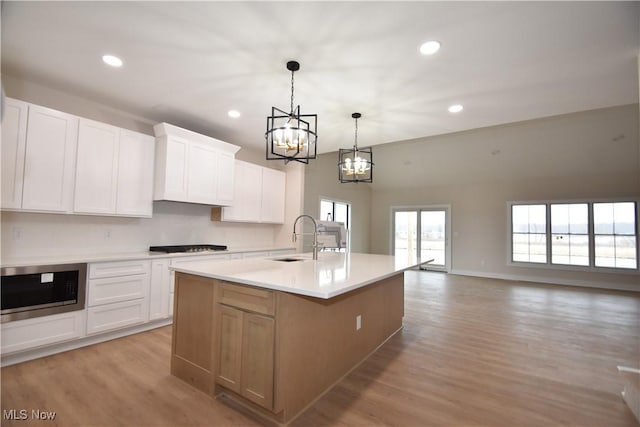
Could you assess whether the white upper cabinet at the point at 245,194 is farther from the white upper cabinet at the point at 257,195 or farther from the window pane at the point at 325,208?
the window pane at the point at 325,208

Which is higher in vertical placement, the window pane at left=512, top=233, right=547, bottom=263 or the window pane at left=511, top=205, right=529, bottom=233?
the window pane at left=511, top=205, right=529, bottom=233

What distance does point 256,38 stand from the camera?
228 centimetres

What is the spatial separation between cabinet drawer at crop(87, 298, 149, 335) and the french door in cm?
658

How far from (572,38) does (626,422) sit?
267 centimetres

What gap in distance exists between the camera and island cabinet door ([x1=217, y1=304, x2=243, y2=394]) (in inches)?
78.6

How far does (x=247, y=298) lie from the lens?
1.96 meters

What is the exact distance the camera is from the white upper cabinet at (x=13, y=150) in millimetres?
→ 2604

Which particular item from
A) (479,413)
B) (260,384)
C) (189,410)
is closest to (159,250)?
(189,410)

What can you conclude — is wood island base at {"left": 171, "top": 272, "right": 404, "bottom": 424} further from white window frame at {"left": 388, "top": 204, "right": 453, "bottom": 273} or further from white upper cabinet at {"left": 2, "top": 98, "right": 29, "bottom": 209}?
white window frame at {"left": 388, "top": 204, "right": 453, "bottom": 273}

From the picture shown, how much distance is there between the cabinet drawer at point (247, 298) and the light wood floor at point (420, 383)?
70cm

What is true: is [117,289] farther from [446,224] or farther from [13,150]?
[446,224]

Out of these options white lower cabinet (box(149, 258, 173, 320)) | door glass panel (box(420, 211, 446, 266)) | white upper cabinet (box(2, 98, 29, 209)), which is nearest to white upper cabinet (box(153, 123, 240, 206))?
white lower cabinet (box(149, 258, 173, 320))

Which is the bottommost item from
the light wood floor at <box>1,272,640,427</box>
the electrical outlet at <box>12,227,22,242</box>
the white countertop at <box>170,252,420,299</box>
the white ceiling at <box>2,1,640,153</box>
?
the light wood floor at <box>1,272,640,427</box>

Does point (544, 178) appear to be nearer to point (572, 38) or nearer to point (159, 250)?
point (572, 38)
